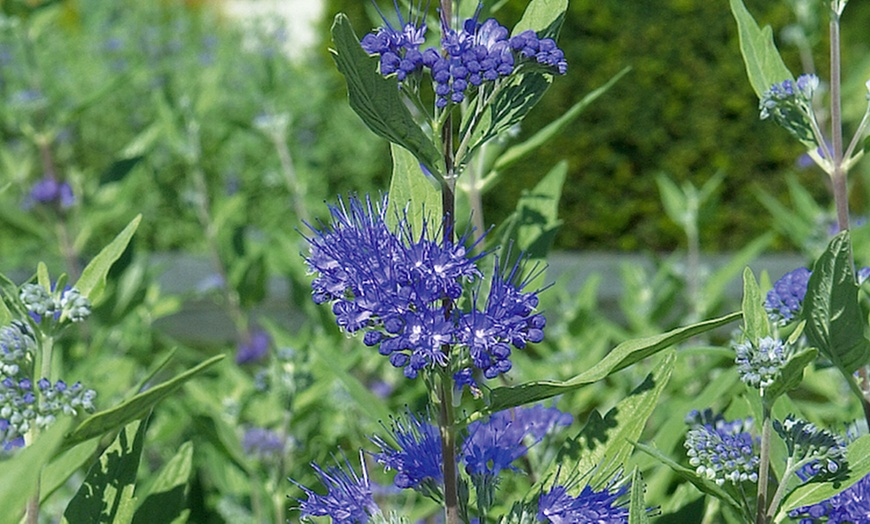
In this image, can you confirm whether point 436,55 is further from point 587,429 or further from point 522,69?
point 587,429

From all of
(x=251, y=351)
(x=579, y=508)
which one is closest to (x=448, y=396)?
(x=579, y=508)

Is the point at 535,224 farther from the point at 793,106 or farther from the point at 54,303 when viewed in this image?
the point at 54,303

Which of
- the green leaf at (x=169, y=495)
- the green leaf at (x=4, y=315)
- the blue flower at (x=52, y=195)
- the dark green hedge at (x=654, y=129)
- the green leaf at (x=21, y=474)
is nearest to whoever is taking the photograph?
the green leaf at (x=21, y=474)

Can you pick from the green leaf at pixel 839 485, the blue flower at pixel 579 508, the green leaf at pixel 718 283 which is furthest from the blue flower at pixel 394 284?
the green leaf at pixel 718 283

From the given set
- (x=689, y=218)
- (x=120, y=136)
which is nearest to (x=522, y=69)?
(x=689, y=218)

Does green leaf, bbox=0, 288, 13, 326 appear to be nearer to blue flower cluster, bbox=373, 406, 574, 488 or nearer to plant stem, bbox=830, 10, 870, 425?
blue flower cluster, bbox=373, 406, 574, 488

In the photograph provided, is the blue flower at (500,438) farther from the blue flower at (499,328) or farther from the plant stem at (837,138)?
the plant stem at (837,138)

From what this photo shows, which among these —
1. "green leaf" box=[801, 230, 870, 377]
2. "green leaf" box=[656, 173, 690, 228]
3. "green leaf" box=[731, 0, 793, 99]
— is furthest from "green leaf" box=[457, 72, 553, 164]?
"green leaf" box=[656, 173, 690, 228]
